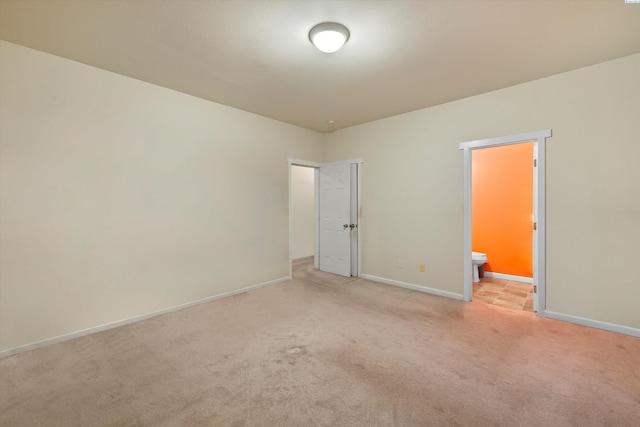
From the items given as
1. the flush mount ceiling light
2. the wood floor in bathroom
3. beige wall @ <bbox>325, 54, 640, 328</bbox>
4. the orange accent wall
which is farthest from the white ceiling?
the wood floor in bathroom

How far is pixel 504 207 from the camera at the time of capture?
4.70 m

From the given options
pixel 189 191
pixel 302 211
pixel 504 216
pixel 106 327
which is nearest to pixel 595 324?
pixel 504 216

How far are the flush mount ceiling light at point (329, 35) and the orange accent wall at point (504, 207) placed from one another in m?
3.53

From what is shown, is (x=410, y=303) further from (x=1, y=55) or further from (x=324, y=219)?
(x=1, y=55)

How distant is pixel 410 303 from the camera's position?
3.57m

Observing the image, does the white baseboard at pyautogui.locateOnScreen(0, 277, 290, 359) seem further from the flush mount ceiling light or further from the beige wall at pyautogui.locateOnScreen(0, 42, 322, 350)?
the flush mount ceiling light

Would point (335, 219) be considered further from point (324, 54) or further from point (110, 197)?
point (110, 197)

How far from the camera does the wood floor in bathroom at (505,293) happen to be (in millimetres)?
3529

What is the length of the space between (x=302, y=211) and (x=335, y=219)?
5.59 feet

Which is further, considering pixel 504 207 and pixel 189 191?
pixel 504 207

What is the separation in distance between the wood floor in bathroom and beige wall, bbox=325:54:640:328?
0.43 metres

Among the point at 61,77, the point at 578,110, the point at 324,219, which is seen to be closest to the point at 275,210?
the point at 324,219

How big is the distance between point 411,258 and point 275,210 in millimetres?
2272

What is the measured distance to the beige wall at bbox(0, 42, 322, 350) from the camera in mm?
2406
